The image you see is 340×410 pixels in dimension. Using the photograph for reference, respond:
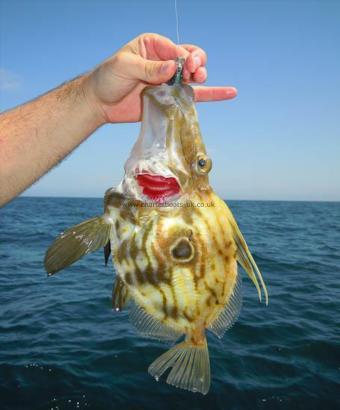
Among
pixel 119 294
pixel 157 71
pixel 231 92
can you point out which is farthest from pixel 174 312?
pixel 231 92

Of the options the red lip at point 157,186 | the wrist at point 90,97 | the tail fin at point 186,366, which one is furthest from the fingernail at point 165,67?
the tail fin at point 186,366

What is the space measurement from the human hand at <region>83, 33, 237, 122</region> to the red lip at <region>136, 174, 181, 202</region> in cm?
78

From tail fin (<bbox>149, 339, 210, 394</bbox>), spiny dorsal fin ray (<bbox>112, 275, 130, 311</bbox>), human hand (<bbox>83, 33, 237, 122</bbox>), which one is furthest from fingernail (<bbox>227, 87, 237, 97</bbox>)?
tail fin (<bbox>149, 339, 210, 394</bbox>)

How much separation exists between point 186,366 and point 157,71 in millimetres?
2281

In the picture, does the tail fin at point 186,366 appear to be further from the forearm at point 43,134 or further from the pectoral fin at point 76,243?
the forearm at point 43,134

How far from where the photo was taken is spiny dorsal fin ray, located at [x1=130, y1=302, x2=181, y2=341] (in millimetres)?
2936

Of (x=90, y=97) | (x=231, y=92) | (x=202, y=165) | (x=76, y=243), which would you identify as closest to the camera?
(x=76, y=243)

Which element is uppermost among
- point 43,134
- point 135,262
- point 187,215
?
point 43,134

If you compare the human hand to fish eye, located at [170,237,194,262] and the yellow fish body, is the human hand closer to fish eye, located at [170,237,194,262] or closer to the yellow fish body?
the yellow fish body

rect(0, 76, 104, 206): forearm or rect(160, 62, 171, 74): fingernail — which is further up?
rect(160, 62, 171, 74): fingernail

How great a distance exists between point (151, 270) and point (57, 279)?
1262 centimetres

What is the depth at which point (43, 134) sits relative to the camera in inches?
147

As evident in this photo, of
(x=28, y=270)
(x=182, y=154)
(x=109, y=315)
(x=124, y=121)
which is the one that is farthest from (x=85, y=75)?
(x=28, y=270)

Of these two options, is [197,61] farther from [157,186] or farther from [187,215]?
[187,215]
